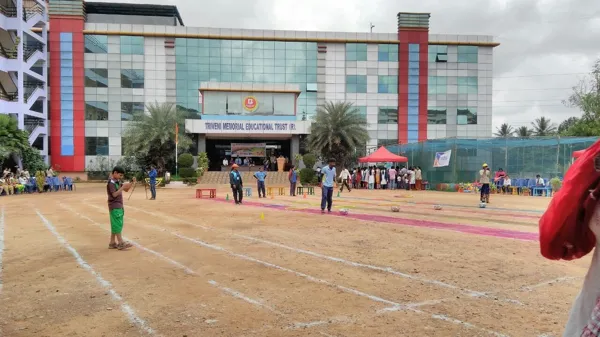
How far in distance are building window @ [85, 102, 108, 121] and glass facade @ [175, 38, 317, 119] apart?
730 centimetres

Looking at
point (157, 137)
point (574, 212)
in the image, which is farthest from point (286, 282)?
point (157, 137)

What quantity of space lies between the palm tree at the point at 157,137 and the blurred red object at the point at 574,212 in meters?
33.0

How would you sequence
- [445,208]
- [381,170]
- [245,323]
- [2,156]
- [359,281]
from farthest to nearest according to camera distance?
[381,170]
[2,156]
[445,208]
[359,281]
[245,323]

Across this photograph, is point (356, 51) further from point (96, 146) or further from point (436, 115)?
point (96, 146)

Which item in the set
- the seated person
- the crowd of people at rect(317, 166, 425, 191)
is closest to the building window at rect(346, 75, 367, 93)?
the crowd of people at rect(317, 166, 425, 191)

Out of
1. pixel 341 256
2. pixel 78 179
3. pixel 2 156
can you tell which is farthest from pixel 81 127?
pixel 341 256

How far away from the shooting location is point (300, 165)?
132 feet

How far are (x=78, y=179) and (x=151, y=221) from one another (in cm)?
3340

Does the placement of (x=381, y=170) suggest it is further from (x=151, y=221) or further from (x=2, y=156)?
(x=2, y=156)

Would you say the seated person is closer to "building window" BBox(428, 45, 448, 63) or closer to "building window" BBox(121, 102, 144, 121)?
"building window" BBox(428, 45, 448, 63)

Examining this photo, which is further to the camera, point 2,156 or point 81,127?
point 81,127

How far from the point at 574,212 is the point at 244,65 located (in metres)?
44.9

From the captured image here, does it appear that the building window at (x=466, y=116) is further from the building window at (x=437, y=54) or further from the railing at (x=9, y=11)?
the railing at (x=9, y=11)

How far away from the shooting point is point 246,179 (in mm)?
36156
